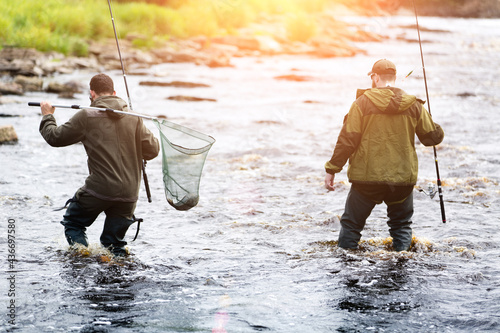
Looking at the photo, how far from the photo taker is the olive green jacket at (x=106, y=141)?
18.2 feet

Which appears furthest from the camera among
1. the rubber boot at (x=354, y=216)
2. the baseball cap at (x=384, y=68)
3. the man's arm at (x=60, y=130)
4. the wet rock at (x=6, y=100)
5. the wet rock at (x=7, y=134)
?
the wet rock at (x=6, y=100)

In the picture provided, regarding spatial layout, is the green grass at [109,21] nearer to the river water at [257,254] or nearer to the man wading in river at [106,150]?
the river water at [257,254]

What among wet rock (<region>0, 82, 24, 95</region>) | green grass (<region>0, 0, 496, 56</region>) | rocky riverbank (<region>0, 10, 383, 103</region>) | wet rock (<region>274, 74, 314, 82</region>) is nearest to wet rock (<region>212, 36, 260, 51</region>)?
rocky riverbank (<region>0, 10, 383, 103</region>)

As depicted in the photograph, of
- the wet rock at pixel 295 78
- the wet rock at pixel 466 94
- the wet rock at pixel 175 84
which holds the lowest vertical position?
the wet rock at pixel 175 84

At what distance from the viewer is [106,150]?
561 centimetres

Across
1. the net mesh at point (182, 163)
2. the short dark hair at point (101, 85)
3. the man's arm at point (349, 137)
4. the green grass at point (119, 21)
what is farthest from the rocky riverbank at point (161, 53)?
the man's arm at point (349, 137)

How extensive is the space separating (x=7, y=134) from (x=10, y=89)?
6.55 metres

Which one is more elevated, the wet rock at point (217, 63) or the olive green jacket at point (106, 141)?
the olive green jacket at point (106, 141)

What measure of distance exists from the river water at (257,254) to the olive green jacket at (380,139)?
2.88 feet

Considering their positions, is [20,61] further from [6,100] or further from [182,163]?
[182,163]

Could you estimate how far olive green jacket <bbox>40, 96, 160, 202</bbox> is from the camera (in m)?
→ 5.55

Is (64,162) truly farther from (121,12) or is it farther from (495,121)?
(121,12)

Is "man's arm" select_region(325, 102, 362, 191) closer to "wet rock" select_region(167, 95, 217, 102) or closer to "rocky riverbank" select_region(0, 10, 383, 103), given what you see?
"rocky riverbank" select_region(0, 10, 383, 103)

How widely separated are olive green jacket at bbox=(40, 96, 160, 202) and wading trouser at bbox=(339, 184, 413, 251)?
2083 millimetres
